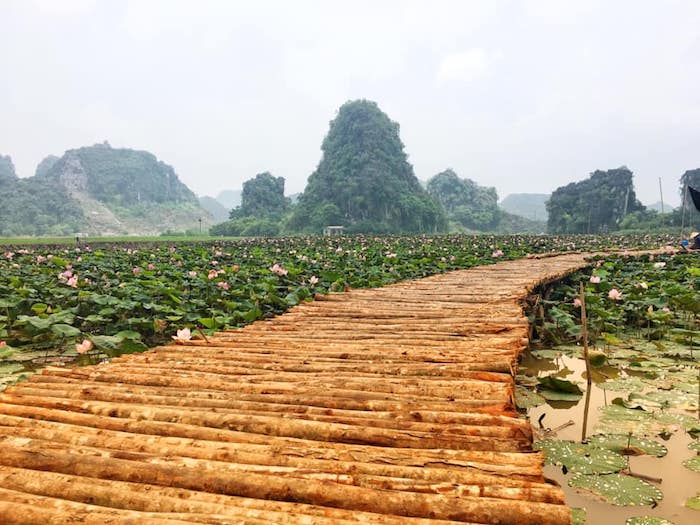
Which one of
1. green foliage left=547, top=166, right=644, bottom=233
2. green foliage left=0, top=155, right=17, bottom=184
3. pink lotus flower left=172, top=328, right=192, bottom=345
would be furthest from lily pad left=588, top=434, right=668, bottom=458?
green foliage left=0, top=155, right=17, bottom=184

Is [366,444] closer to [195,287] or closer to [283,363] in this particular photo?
[283,363]

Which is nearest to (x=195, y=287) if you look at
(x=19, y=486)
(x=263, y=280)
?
(x=263, y=280)

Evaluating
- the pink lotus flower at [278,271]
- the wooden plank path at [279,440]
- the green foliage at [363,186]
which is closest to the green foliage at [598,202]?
the green foliage at [363,186]

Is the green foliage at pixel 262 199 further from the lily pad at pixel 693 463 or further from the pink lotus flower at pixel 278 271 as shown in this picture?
the lily pad at pixel 693 463

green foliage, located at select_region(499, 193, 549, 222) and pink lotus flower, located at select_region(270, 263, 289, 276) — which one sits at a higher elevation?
green foliage, located at select_region(499, 193, 549, 222)

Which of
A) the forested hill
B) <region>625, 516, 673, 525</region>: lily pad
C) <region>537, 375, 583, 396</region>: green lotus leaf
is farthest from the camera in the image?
the forested hill

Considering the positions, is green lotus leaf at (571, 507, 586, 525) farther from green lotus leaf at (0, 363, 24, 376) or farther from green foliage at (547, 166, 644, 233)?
green foliage at (547, 166, 644, 233)

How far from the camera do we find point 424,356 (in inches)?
104

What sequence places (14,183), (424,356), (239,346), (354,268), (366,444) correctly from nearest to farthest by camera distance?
(366,444), (424,356), (239,346), (354,268), (14,183)

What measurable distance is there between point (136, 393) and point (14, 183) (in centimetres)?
7306

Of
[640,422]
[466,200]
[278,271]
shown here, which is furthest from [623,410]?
[466,200]

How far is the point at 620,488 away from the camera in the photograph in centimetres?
203

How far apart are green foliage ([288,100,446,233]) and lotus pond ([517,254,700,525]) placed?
41.3 meters

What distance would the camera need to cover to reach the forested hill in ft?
190
